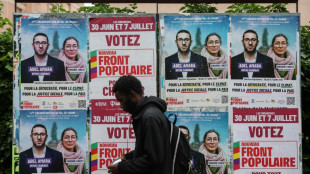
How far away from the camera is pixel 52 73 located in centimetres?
480

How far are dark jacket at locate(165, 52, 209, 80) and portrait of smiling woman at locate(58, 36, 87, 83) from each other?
0.99 metres

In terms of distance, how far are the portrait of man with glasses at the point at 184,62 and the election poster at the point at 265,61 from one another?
0.38 metres

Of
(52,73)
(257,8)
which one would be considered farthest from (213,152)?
(257,8)

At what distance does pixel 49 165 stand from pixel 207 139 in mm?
1879

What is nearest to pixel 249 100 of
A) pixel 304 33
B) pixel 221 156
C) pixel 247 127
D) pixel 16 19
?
pixel 247 127

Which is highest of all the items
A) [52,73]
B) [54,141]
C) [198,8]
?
[198,8]

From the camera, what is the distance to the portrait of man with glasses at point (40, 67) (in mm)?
4801

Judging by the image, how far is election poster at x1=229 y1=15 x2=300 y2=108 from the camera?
4816mm

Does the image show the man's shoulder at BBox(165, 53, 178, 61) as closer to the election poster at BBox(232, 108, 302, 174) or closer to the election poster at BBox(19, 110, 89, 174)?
the election poster at BBox(232, 108, 302, 174)

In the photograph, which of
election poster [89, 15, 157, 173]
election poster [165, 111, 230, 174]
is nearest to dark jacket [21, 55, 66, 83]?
election poster [89, 15, 157, 173]

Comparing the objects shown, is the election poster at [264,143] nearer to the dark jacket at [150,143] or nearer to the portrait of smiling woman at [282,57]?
the portrait of smiling woman at [282,57]

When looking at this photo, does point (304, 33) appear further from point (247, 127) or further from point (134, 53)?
point (134, 53)

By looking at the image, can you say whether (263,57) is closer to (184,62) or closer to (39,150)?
(184,62)

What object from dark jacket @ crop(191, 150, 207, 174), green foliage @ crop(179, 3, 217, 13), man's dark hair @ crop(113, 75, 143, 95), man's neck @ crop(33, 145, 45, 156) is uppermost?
green foliage @ crop(179, 3, 217, 13)
